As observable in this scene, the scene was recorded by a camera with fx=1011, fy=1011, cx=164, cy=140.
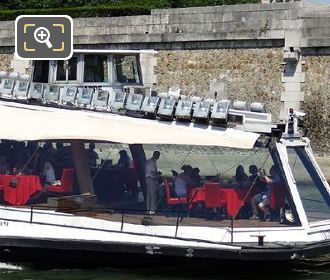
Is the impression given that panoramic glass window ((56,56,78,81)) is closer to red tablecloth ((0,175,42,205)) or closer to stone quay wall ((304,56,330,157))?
red tablecloth ((0,175,42,205))

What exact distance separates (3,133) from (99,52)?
203 centimetres

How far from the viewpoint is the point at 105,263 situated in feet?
45.9

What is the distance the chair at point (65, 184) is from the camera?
48.2 ft

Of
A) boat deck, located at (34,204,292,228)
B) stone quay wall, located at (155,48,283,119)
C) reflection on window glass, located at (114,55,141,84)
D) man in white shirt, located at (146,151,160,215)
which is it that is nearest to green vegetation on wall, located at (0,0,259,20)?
stone quay wall, located at (155,48,283,119)

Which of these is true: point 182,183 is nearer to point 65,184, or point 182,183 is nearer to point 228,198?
point 228,198

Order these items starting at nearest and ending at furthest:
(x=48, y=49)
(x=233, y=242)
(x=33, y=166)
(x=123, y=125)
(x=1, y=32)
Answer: (x=233, y=242) → (x=123, y=125) → (x=33, y=166) → (x=48, y=49) → (x=1, y=32)

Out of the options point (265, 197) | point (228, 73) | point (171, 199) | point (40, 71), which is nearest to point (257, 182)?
point (265, 197)

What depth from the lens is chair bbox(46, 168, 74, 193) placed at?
14703 mm

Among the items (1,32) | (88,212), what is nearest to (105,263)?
(88,212)

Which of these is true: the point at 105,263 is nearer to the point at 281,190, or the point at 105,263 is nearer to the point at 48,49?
the point at 281,190

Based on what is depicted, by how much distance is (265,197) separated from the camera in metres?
13.7

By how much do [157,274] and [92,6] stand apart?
23.6m

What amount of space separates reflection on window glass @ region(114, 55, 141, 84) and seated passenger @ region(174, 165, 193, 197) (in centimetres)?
235

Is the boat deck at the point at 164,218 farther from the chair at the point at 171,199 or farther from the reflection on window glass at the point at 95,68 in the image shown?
the reflection on window glass at the point at 95,68
